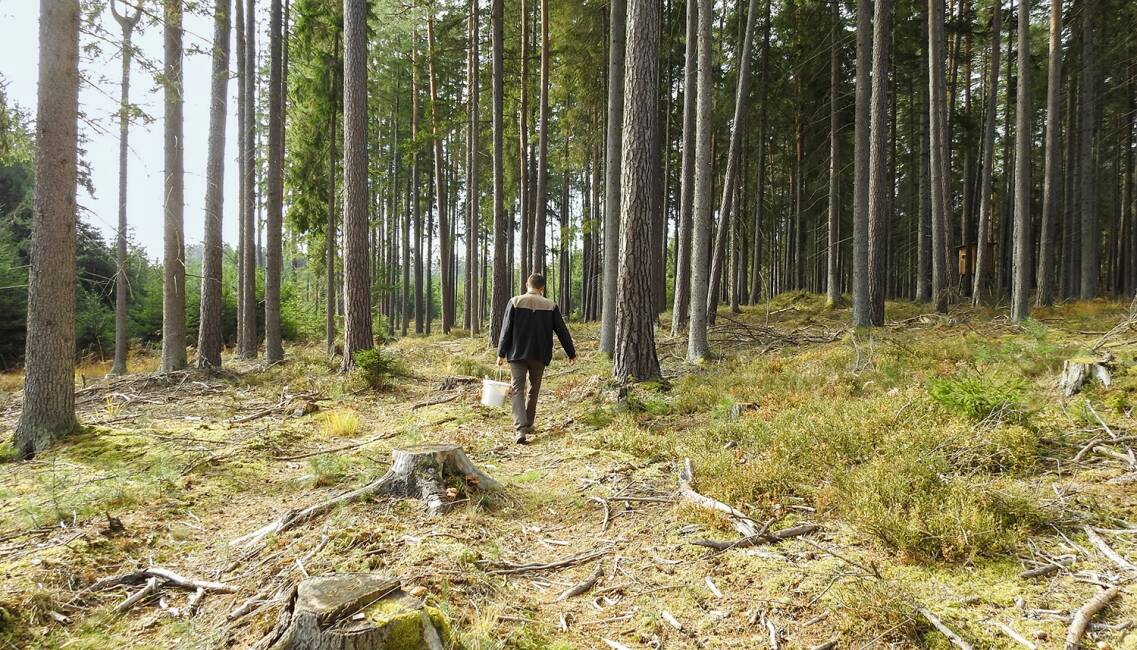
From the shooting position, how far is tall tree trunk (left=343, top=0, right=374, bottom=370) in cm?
1061

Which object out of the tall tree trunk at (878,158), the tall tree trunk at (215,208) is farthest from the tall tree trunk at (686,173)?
the tall tree trunk at (215,208)

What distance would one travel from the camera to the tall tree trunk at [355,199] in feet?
34.8

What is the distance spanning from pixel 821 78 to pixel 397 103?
1740 centimetres

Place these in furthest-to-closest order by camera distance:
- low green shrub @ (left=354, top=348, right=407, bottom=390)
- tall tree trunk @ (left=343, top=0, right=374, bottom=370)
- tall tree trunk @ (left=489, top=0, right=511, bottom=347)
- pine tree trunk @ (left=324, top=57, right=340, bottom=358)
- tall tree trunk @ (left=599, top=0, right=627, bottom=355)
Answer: pine tree trunk @ (left=324, top=57, right=340, bottom=358), tall tree trunk @ (left=489, top=0, right=511, bottom=347), tall tree trunk @ (left=599, top=0, right=627, bottom=355), tall tree trunk @ (left=343, top=0, right=374, bottom=370), low green shrub @ (left=354, top=348, right=407, bottom=390)

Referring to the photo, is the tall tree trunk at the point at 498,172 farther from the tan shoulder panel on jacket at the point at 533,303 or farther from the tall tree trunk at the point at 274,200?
the tan shoulder panel on jacket at the point at 533,303

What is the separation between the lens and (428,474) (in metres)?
4.46

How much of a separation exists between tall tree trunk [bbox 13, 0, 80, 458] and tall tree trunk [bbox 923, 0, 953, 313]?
16.5m

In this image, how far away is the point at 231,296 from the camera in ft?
73.0

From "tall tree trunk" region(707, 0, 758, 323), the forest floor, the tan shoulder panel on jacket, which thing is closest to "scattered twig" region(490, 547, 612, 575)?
the forest floor

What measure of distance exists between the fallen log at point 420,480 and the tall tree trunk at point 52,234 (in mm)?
4150

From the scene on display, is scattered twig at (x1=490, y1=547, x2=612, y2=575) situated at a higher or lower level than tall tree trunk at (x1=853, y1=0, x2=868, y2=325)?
lower

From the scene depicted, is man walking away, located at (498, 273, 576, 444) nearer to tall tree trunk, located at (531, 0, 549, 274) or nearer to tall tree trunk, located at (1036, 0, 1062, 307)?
tall tree trunk, located at (531, 0, 549, 274)

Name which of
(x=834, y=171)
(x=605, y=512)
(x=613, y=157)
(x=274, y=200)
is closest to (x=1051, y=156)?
(x=834, y=171)

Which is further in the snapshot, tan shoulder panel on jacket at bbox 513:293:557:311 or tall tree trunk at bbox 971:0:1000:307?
tall tree trunk at bbox 971:0:1000:307
